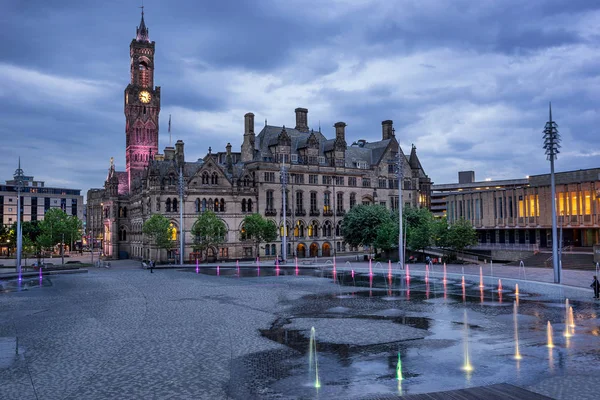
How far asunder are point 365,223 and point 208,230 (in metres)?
23.5

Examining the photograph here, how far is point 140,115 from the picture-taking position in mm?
109750

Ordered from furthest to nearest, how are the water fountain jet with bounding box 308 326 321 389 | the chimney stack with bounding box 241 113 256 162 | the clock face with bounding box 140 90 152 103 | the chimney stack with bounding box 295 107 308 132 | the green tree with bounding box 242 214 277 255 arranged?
the clock face with bounding box 140 90 152 103 < the chimney stack with bounding box 295 107 308 132 < the chimney stack with bounding box 241 113 256 162 < the green tree with bounding box 242 214 277 255 < the water fountain jet with bounding box 308 326 321 389

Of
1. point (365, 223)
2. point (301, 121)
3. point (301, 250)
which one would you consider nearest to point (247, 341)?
point (365, 223)

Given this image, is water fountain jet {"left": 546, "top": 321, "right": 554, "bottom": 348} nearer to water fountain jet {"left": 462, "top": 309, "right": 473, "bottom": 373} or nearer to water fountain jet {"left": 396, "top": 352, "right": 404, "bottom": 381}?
water fountain jet {"left": 462, "top": 309, "right": 473, "bottom": 373}

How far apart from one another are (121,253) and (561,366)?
308ft

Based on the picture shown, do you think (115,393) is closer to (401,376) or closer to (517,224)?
(401,376)

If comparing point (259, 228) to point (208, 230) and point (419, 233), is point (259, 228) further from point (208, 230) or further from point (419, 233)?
point (419, 233)

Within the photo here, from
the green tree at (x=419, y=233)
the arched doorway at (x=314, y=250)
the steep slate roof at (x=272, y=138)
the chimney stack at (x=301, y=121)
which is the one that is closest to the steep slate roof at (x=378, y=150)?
the steep slate roof at (x=272, y=138)

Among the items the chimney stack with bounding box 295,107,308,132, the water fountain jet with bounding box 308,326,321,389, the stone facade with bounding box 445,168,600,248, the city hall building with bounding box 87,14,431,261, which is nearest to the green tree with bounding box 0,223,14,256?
the city hall building with bounding box 87,14,431,261

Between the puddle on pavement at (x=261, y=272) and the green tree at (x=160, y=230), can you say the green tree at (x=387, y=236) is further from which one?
the green tree at (x=160, y=230)

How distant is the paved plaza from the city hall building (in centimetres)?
4117

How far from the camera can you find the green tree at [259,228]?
7675 centimetres

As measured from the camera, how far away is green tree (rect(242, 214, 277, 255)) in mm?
76750

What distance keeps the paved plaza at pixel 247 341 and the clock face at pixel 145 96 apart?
77838mm
